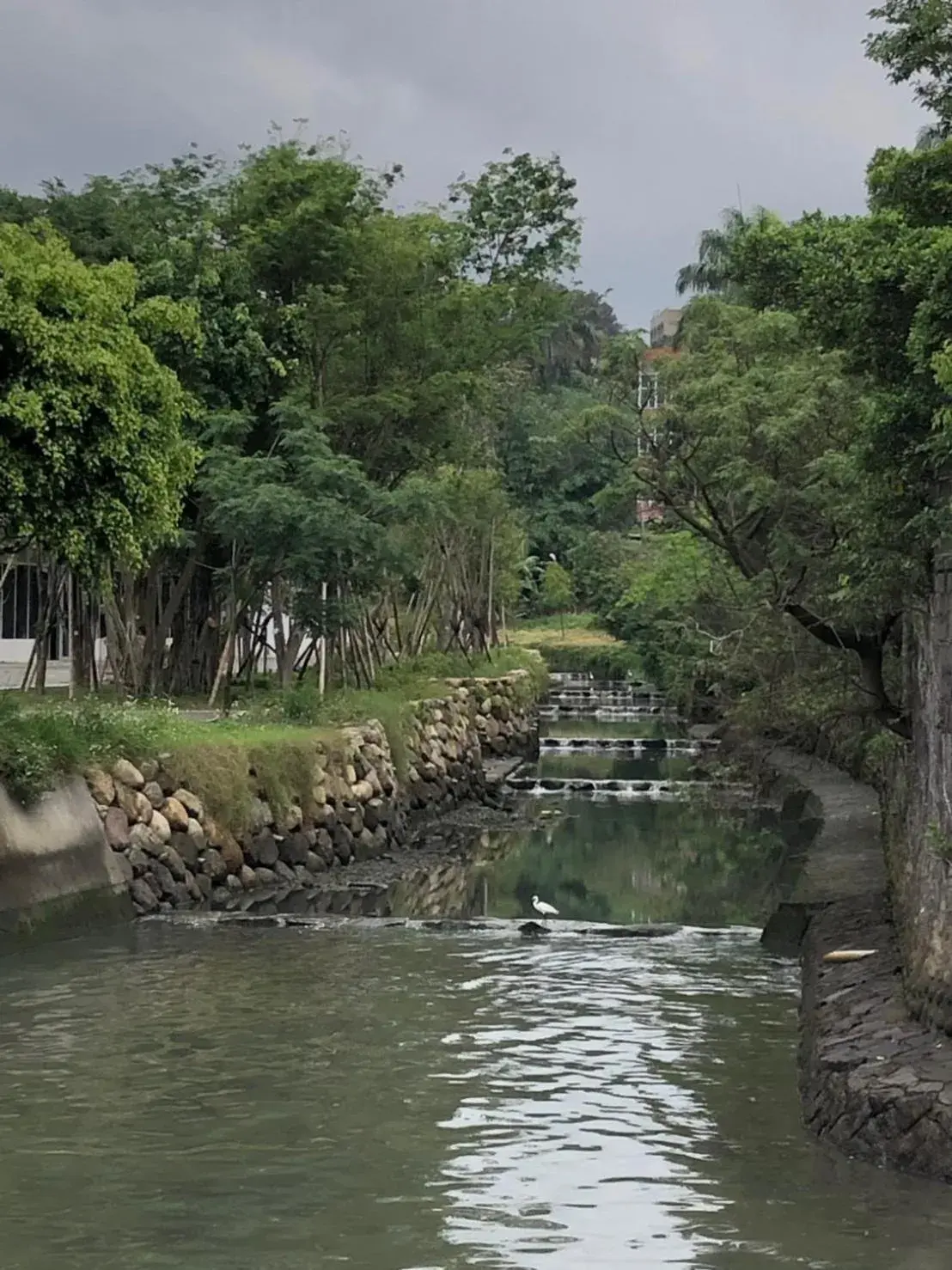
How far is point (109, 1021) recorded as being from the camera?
11.4m

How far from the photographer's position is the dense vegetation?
11023mm

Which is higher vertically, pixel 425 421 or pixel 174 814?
pixel 425 421

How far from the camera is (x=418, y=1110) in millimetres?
9219

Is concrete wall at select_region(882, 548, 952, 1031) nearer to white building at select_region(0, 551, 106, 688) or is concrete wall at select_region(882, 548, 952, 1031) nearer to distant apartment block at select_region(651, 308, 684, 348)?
white building at select_region(0, 551, 106, 688)

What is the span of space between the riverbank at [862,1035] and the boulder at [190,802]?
6.38m

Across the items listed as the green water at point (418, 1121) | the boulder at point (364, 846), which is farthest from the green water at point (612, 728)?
the green water at point (418, 1121)

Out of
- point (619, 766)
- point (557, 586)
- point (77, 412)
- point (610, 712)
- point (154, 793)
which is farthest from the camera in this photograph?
point (557, 586)

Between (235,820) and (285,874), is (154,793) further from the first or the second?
(285,874)

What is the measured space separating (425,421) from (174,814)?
1292 centimetres

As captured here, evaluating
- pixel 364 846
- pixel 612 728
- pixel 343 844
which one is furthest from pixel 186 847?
pixel 612 728

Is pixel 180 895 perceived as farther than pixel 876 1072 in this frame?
Yes

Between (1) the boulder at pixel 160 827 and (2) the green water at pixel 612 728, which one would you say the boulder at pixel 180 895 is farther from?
(2) the green water at pixel 612 728

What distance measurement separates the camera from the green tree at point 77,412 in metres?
14.4

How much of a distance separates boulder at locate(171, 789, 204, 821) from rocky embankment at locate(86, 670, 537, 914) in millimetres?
14
